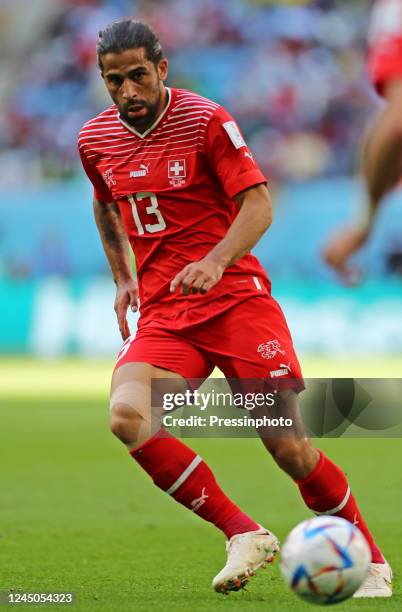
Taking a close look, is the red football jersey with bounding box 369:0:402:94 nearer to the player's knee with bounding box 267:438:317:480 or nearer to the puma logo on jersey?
the puma logo on jersey

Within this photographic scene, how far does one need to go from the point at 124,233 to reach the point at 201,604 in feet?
6.18

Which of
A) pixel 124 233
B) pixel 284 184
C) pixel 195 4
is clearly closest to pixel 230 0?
pixel 195 4

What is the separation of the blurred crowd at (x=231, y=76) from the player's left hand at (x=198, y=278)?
18.4 m

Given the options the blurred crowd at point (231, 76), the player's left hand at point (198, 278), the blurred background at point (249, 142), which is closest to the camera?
the player's left hand at point (198, 278)

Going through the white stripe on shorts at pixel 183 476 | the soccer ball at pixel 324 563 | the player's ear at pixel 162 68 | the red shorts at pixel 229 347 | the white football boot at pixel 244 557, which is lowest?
the white football boot at pixel 244 557

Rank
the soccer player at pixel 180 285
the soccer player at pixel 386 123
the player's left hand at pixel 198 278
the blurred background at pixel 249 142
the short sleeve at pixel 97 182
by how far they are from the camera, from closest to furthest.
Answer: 1. the soccer player at pixel 386 123
2. the player's left hand at pixel 198 278
3. the soccer player at pixel 180 285
4. the short sleeve at pixel 97 182
5. the blurred background at pixel 249 142

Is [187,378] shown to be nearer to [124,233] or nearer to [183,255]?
[183,255]

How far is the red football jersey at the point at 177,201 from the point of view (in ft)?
16.5

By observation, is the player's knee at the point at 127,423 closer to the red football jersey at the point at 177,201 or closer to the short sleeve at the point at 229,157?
the red football jersey at the point at 177,201

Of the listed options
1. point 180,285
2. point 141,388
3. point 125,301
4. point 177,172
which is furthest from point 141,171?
point 141,388

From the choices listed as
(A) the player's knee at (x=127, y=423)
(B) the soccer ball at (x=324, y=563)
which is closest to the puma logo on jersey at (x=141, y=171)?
(A) the player's knee at (x=127, y=423)

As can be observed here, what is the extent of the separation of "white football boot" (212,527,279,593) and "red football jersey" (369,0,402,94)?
1882 mm

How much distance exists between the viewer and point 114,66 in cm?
487

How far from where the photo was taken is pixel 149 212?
5.10 meters
